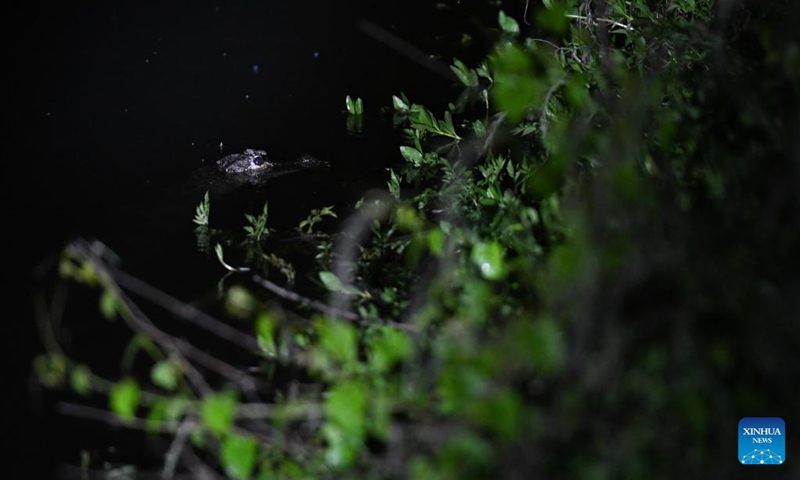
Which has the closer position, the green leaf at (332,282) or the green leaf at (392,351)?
the green leaf at (392,351)

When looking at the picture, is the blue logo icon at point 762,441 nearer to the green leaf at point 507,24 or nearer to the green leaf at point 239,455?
the green leaf at point 239,455

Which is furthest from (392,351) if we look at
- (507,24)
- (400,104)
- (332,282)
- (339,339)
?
(400,104)

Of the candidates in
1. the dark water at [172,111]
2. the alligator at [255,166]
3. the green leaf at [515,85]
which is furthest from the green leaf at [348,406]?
the alligator at [255,166]

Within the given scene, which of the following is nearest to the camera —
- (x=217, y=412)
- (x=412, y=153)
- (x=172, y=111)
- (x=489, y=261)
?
(x=217, y=412)

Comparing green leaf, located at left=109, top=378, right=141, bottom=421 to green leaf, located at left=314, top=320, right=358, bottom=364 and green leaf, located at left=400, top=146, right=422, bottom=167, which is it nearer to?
green leaf, located at left=314, top=320, right=358, bottom=364

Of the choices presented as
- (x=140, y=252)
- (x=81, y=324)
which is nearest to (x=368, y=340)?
(x=81, y=324)

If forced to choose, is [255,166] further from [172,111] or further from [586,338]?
[586,338]

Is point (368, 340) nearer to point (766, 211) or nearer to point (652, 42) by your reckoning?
point (766, 211)
